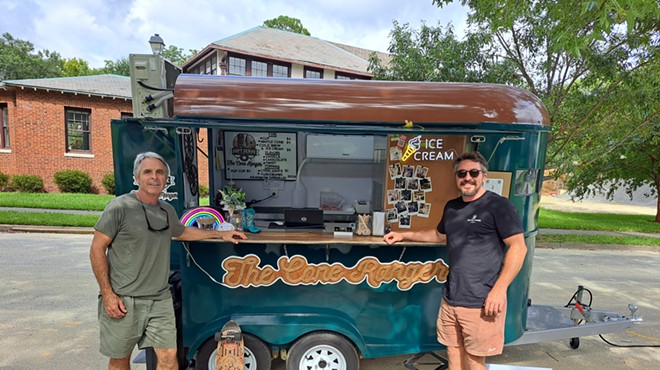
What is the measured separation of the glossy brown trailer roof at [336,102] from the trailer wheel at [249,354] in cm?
184

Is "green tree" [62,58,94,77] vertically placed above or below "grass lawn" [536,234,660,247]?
above

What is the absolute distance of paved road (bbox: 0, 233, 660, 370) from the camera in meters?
3.68

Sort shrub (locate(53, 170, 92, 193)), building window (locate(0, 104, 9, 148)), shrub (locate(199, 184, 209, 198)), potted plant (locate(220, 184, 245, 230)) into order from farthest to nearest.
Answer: building window (locate(0, 104, 9, 148)) < shrub (locate(53, 170, 92, 193)) < shrub (locate(199, 184, 209, 198)) < potted plant (locate(220, 184, 245, 230))

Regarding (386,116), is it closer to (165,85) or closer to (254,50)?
(165,85)

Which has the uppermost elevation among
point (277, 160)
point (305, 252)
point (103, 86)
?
point (103, 86)

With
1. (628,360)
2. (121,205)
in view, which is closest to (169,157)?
(121,205)

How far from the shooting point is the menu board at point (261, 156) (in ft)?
13.0

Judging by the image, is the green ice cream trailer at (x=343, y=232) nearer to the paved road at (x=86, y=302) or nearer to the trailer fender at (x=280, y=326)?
the trailer fender at (x=280, y=326)

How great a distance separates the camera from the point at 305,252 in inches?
117

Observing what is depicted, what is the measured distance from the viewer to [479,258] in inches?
99.6

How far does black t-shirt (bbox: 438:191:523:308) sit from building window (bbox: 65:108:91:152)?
1751cm

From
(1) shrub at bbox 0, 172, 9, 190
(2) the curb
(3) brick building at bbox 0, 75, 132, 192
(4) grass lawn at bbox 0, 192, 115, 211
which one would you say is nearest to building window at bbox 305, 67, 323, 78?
(3) brick building at bbox 0, 75, 132, 192

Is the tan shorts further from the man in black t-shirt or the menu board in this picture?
the menu board

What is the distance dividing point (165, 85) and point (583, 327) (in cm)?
487
